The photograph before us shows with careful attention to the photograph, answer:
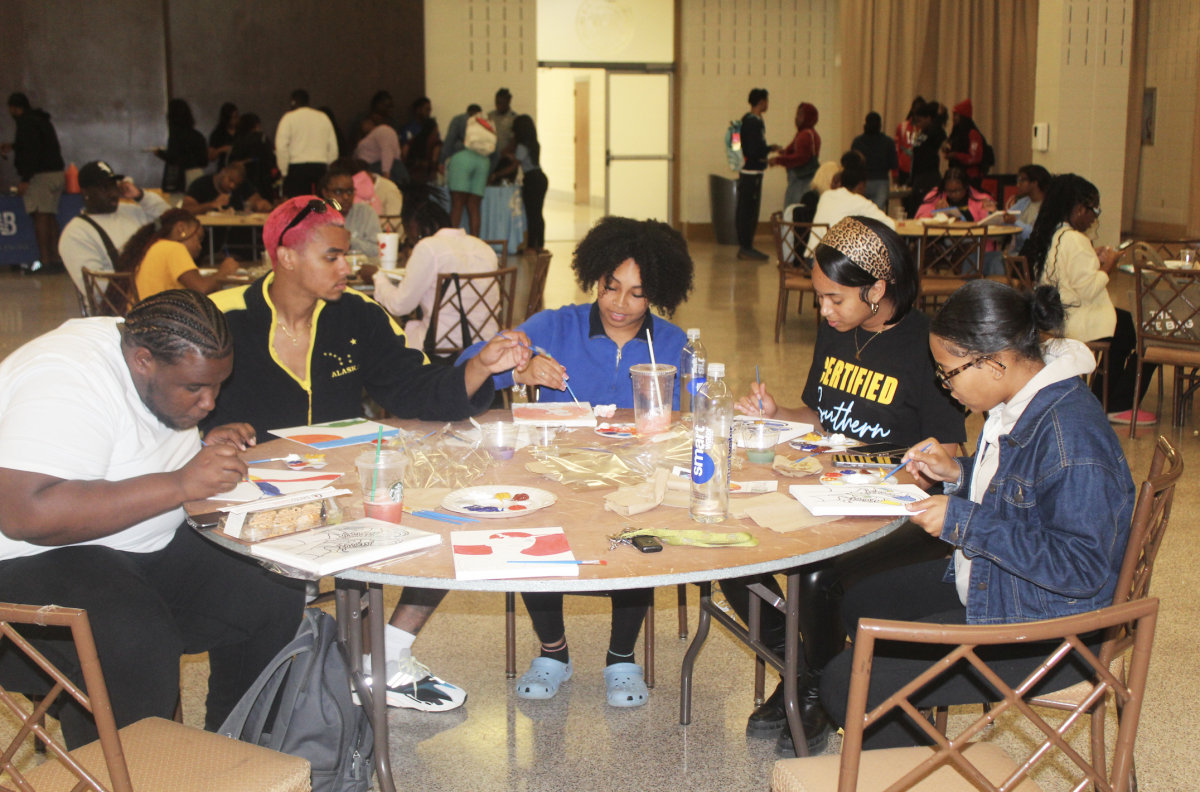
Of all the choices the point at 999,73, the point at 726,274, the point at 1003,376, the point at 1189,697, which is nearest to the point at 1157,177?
the point at 999,73

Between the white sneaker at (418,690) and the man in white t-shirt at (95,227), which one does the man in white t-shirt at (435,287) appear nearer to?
the man in white t-shirt at (95,227)

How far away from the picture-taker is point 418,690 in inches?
104

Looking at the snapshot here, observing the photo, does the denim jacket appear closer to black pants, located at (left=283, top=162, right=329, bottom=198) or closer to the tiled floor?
the tiled floor

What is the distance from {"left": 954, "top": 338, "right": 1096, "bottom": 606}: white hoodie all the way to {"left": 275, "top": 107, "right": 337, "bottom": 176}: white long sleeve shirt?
28.9 ft

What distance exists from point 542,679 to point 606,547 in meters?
1.09

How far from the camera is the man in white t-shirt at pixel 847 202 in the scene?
24.3 feet

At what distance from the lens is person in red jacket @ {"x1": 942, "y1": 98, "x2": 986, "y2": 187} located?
10.8 meters

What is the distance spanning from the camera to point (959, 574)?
78.0 inches

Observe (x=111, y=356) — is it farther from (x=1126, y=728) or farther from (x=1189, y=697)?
(x=1189, y=697)

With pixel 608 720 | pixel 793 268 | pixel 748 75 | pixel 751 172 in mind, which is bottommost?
pixel 608 720

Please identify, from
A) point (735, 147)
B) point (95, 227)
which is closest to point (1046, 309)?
point (95, 227)

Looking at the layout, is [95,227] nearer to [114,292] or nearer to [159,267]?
[114,292]

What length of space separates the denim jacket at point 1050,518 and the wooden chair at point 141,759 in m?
1.22

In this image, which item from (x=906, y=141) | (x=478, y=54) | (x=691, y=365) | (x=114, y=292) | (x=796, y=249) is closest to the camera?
(x=691, y=365)
